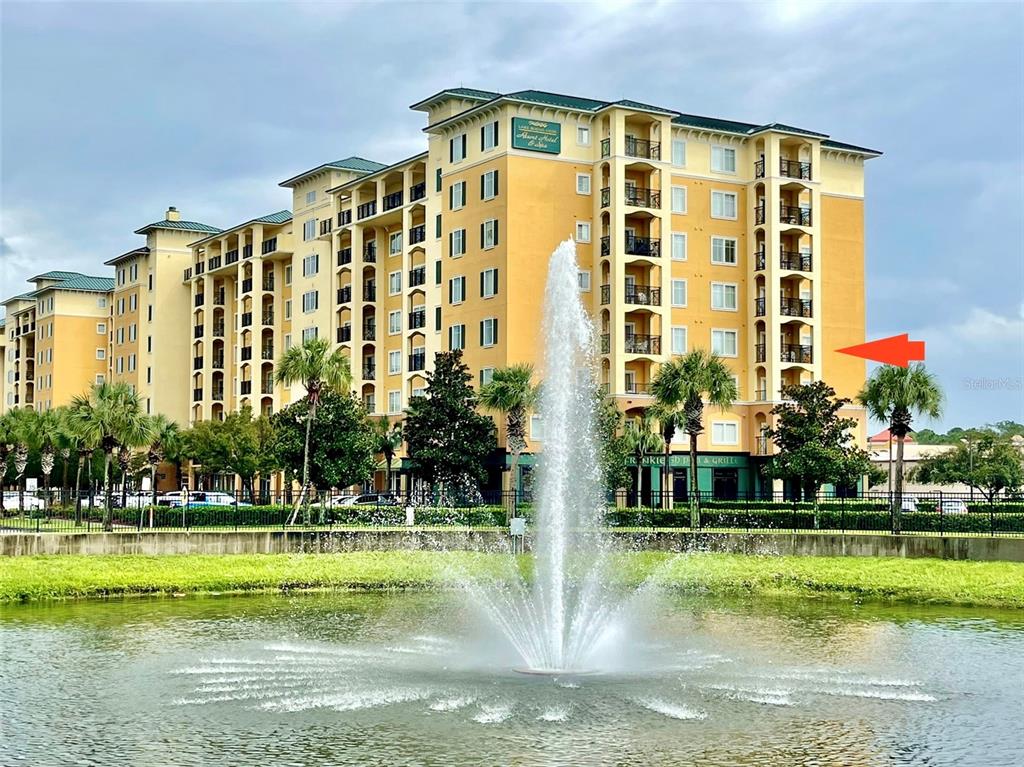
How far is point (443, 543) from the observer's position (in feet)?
150

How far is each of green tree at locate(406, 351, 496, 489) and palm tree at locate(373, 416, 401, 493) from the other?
428 centimetres

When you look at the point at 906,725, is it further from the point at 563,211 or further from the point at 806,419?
the point at 563,211

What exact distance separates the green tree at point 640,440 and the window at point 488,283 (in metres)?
10.7

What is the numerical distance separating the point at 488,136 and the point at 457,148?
3644 mm

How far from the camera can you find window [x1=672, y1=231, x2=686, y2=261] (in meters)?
72.9

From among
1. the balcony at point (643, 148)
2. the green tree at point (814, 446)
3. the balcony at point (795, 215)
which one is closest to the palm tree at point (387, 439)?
the balcony at point (643, 148)

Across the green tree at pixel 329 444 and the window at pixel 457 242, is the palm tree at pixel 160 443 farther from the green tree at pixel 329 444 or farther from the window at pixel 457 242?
the window at pixel 457 242

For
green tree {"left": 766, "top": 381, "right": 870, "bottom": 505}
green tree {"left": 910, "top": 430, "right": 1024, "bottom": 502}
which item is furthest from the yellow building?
green tree {"left": 766, "top": 381, "right": 870, "bottom": 505}

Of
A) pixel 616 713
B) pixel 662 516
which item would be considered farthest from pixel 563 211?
pixel 616 713

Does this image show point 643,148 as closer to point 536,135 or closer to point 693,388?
point 536,135

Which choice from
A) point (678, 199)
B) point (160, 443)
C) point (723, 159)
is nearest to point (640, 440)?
point (678, 199)

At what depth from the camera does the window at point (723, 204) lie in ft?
245

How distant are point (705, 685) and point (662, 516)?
1247 inches

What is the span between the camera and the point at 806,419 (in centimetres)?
5984
